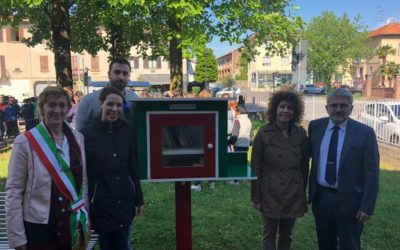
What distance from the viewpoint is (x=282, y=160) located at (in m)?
3.14

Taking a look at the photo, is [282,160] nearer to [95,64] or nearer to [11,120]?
[11,120]

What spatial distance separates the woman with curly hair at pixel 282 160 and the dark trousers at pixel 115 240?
1.12 metres

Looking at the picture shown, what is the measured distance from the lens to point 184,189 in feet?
10.4

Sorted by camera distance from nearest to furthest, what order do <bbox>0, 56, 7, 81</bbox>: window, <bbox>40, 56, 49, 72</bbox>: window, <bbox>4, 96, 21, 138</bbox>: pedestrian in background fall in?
1. <bbox>4, 96, 21, 138</bbox>: pedestrian in background
2. <bbox>0, 56, 7, 81</bbox>: window
3. <bbox>40, 56, 49, 72</bbox>: window

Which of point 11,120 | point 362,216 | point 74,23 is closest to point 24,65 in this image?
point 74,23

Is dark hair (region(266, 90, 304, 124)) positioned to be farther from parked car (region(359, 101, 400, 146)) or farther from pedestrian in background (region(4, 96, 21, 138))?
pedestrian in background (region(4, 96, 21, 138))

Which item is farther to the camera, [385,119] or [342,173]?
[385,119]

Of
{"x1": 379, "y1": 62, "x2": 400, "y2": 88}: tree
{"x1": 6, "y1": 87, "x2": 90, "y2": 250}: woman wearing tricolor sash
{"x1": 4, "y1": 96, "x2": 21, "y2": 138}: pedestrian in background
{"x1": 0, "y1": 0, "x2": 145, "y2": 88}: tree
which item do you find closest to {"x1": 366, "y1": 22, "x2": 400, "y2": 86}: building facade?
{"x1": 379, "y1": 62, "x2": 400, "y2": 88}: tree

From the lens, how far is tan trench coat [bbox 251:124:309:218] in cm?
315

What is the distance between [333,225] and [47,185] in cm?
220

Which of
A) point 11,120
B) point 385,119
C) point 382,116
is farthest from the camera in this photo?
point 11,120

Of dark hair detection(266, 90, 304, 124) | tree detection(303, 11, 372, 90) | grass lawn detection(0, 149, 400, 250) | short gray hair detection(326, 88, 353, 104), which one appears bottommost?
grass lawn detection(0, 149, 400, 250)

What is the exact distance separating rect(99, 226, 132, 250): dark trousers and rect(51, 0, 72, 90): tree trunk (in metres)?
8.30

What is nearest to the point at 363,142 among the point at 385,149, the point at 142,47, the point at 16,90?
the point at 385,149
